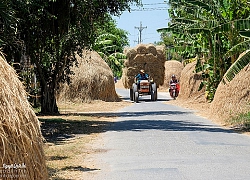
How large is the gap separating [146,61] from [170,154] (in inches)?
1406

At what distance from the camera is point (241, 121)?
60.3 ft

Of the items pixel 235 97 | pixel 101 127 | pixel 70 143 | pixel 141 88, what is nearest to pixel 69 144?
pixel 70 143

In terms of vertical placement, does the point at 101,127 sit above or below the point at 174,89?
below

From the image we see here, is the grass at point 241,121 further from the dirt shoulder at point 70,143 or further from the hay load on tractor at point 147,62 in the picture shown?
the hay load on tractor at point 147,62

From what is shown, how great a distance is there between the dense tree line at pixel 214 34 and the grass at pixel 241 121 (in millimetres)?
1523

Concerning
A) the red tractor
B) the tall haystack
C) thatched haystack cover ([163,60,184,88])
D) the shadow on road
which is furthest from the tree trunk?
thatched haystack cover ([163,60,184,88])

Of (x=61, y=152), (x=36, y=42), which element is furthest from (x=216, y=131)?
(x=36, y=42)

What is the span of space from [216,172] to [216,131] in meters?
6.62

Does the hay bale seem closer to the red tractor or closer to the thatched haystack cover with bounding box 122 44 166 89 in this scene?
the thatched haystack cover with bounding box 122 44 166 89

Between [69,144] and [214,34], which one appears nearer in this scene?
[69,144]

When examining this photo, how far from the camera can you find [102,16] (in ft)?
66.4

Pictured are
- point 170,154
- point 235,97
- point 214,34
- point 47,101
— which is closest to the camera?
point 170,154

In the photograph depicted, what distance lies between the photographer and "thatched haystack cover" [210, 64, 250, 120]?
19.4m

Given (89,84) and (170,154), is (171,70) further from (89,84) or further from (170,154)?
(170,154)
